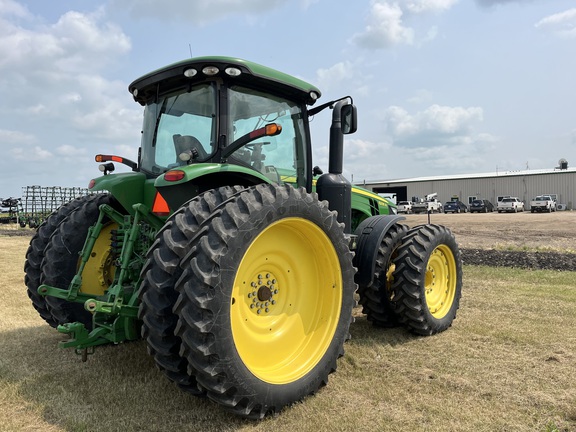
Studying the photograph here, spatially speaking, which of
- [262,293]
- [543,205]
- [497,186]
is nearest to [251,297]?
[262,293]

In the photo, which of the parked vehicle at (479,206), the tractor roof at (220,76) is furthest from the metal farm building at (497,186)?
the tractor roof at (220,76)

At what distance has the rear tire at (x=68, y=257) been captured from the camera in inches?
173

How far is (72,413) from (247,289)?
147 cm

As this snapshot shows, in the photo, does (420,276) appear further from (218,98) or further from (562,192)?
(562,192)

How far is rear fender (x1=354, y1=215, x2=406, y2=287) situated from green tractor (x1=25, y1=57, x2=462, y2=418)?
21 millimetres

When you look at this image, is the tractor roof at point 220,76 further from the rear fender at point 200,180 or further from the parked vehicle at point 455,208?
the parked vehicle at point 455,208

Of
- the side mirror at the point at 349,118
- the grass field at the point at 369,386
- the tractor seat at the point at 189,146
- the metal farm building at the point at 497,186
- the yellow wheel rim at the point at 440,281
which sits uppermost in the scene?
the metal farm building at the point at 497,186

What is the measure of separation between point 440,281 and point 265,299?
9.87 feet

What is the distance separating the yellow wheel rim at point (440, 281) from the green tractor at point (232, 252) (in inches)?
1.0

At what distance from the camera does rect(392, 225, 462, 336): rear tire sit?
5.01 metres

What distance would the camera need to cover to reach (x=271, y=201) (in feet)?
10.8

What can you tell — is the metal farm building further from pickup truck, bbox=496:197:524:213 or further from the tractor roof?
the tractor roof

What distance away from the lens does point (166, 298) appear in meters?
3.00

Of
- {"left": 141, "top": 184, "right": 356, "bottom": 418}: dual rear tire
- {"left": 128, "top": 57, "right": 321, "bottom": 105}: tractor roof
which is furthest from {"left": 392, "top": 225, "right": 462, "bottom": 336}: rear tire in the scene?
{"left": 128, "top": 57, "right": 321, "bottom": 105}: tractor roof
